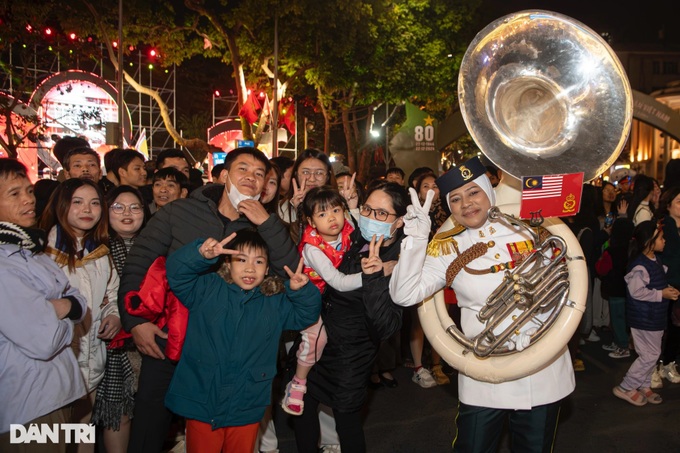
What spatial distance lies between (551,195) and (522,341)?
75 cm

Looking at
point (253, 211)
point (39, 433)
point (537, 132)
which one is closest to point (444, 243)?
point (537, 132)

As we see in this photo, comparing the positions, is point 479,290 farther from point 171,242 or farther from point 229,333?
point 171,242

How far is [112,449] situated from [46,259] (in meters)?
1.50

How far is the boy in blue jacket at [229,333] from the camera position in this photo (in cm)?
305

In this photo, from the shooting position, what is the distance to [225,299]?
317 cm

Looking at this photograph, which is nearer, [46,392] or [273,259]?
[46,392]

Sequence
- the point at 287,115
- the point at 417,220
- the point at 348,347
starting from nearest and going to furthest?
1. the point at 417,220
2. the point at 348,347
3. the point at 287,115

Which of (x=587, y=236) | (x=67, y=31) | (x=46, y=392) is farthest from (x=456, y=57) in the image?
(x=46, y=392)

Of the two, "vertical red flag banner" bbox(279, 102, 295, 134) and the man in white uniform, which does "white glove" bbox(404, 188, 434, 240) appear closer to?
the man in white uniform

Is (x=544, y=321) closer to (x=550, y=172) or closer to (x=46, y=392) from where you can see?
(x=550, y=172)

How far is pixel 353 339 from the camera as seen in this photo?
3.57 metres

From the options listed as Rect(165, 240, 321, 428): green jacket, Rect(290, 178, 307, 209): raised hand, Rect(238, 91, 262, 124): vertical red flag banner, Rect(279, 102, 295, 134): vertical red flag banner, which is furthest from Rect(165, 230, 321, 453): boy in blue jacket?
Rect(279, 102, 295, 134): vertical red flag banner

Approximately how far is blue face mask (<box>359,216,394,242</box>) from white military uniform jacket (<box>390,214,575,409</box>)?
399 mm

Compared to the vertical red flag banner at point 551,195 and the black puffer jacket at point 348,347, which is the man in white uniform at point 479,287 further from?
the black puffer jacket at point 348,347
